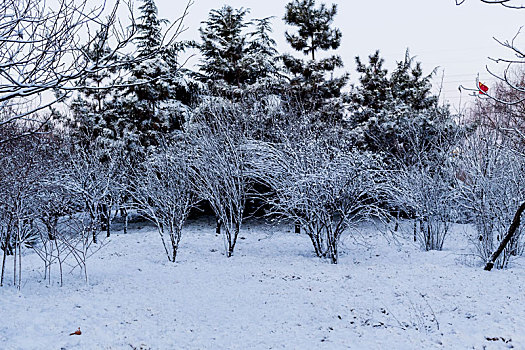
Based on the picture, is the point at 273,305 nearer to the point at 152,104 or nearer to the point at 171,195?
the point at 171,195

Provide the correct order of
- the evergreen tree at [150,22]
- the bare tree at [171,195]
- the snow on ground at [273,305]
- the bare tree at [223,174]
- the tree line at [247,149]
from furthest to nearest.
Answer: the evergreen tree at [150,22] < the bare tree at [223,174] < the bare tree at [171,195] < the tree line at [247,149] < the snow on ground at [273,305]

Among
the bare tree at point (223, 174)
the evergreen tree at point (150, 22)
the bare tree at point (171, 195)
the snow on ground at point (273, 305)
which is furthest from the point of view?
the evergreen tree at point (150, 22)

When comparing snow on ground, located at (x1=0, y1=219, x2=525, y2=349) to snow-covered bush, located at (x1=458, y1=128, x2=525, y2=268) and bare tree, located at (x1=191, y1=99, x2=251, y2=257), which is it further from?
bare tree, located at (x1=191, y1=99, x2=251, y2=257)

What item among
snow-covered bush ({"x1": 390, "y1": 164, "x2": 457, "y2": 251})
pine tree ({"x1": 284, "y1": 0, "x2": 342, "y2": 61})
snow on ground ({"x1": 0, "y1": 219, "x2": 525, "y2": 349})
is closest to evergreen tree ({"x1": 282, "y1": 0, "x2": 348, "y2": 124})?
pine tree ({"x1": 284, "y1": 0, "x2": 342, "y2": 61})

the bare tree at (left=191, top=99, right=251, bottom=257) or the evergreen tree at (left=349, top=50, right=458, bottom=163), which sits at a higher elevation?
the evergreen tree at (left=349, top=50, right=458, bottom=163)

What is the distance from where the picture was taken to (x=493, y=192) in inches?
352

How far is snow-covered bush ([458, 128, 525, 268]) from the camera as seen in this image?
327 inches

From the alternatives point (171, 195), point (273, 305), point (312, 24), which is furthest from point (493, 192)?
point (312, 24)

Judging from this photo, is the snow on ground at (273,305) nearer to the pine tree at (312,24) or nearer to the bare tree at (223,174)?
the bare tree at (223,174)

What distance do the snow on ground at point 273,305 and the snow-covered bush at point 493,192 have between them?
1.75 ft

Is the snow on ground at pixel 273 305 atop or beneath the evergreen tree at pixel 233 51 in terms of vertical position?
beneath

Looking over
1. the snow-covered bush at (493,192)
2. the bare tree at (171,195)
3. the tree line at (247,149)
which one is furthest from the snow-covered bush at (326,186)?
the bare tree at (171,195)

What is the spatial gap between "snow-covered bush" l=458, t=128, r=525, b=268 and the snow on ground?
53 centimetres

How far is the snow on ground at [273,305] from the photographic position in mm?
4793
